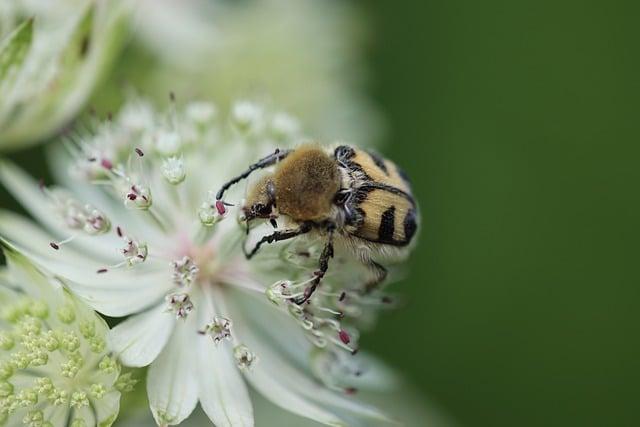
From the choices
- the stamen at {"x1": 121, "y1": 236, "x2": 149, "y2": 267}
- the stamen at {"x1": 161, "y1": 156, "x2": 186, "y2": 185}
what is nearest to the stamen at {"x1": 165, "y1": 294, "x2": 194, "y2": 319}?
the stamen at {"x1": 121, "y1": 236, "x2": 149, "y2": 267}

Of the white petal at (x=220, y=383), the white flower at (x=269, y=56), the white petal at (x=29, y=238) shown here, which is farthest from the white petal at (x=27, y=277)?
the white flower at (x=269, y=56)

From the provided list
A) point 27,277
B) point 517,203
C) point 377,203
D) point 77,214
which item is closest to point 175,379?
point 27,277

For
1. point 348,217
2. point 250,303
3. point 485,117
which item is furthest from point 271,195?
point 485,117

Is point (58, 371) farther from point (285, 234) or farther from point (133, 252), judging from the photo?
point (285, 234)

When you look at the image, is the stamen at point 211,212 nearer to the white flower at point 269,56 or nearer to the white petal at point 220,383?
the white petal at point 220,383

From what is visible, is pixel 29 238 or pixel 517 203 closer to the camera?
pixel 29 238

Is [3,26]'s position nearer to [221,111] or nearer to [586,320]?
[221,111]
